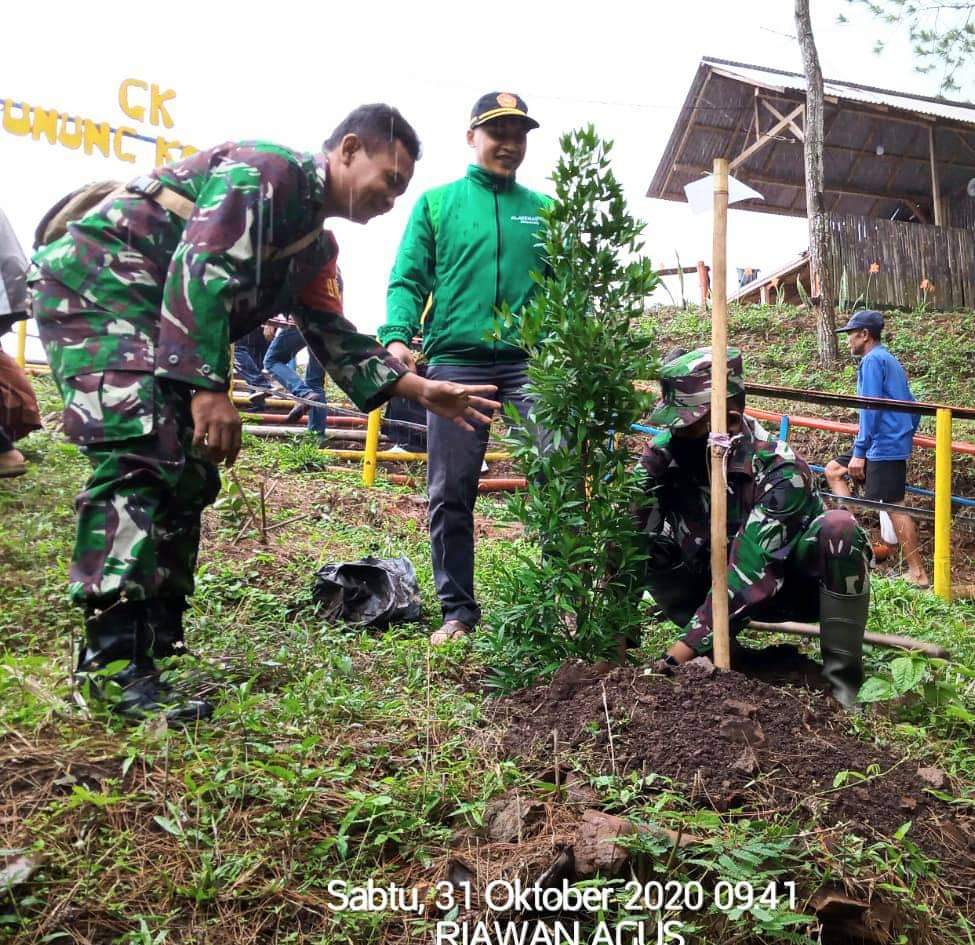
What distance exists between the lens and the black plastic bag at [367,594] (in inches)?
143

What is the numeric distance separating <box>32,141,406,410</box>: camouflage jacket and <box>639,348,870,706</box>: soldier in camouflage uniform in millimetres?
1281

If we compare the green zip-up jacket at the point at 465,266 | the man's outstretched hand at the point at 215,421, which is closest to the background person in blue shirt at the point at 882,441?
the green zip-up jacket at the point at 465,266

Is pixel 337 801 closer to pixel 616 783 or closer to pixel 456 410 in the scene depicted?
pixel 616 783

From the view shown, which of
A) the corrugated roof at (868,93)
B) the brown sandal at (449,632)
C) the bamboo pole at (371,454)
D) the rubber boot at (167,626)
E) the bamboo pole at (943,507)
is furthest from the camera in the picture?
the corrugated roof at (868,93)

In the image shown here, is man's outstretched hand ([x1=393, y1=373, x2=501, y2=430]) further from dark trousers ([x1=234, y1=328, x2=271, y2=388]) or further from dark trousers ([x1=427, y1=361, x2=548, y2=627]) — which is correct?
dark trousers ([x1=234, y1=328, x2=271, y2=388])

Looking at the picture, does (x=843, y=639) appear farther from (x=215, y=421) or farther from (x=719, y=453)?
(x=215, y=421)

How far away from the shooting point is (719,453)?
2.84m

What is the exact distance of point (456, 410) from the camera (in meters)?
2.86

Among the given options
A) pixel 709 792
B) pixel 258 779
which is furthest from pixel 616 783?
pixel 258 779

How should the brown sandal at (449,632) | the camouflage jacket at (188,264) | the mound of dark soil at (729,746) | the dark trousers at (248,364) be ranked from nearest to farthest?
the mound of dark soil at (729,746) → the camouflage jacket at (188,264) → the brown sandal at (449,632) → the dark trousers at (248,364)

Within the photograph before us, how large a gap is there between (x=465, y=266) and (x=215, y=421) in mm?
1546

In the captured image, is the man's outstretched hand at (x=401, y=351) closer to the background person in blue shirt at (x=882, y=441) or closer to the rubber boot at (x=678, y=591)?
the rubber boot at (x=678, y=591)

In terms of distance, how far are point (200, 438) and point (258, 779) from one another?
829 mm

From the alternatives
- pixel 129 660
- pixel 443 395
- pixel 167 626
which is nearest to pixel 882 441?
pixel 443 395
